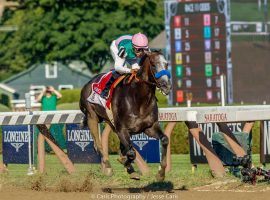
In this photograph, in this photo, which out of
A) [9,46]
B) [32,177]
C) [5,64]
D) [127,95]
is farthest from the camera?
[5,64]

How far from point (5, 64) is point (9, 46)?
249 inches

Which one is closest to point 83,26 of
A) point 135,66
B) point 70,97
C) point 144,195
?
point 70,97

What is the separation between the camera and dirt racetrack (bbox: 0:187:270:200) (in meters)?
10.5

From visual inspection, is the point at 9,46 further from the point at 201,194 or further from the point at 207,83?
the point at 201,194

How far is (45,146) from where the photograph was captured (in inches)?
580

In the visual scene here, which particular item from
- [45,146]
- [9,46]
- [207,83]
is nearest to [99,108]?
[45,146]

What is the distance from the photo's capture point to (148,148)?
13180 mm

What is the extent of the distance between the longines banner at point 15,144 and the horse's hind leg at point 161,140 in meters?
3.20

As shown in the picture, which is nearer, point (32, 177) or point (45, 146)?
point (32, 177)

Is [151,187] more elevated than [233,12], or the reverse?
[233,12]

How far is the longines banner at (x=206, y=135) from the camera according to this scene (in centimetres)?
1285

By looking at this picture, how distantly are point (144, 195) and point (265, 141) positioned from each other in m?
2.20

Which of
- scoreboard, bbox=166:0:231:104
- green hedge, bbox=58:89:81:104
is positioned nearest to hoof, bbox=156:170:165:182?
scoreboard, bbox=166:0:231:104
